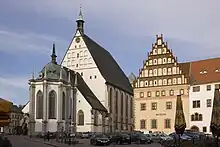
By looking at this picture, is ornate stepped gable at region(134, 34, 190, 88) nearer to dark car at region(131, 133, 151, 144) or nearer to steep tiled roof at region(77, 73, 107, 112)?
steep tiled roof at region(77, 73, 107, 112)

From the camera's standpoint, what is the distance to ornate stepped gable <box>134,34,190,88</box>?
194ft

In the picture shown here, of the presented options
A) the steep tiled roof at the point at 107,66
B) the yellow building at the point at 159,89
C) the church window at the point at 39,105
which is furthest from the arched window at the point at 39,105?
the yellow building at the point at 159,89

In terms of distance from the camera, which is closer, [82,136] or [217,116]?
[217,116]

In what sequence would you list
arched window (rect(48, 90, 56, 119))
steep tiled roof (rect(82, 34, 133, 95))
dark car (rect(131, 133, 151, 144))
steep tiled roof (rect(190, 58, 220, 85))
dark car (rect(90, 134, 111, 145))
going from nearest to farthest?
1. dark car (rect(90, 134, 111, 145))
2. dark car (rect(131, 133, 151, 144))
3. steep tiled roof (rect(190, 58, 220, 85))
4. arched window (rect(48, 90, 56, 119))
5. steep tiled roof (rect(82, 34, 133, 95))

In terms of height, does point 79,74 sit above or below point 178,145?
above

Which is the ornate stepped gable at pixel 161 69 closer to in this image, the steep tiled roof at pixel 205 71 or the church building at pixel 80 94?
the steep tiled roof at pixel 205 71

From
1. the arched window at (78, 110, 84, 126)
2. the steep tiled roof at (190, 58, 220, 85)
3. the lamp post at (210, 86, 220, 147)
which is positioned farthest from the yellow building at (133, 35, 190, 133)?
the lamp post at (210, 86, 220, 147)

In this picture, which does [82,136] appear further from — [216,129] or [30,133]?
[216,129]

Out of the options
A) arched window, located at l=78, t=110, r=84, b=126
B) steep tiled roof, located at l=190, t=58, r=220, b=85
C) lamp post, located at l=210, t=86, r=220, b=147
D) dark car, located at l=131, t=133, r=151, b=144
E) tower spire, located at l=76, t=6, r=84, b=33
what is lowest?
dark car, located at l=131, t=133, r=151, b=144

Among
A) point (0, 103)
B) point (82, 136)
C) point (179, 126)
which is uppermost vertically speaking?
point (0, 103)

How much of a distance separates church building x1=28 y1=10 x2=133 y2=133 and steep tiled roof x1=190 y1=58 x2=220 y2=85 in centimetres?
1974

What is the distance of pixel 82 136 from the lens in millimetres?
60438

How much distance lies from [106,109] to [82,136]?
15300 mm

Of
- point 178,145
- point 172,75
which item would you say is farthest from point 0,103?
point 172,75
